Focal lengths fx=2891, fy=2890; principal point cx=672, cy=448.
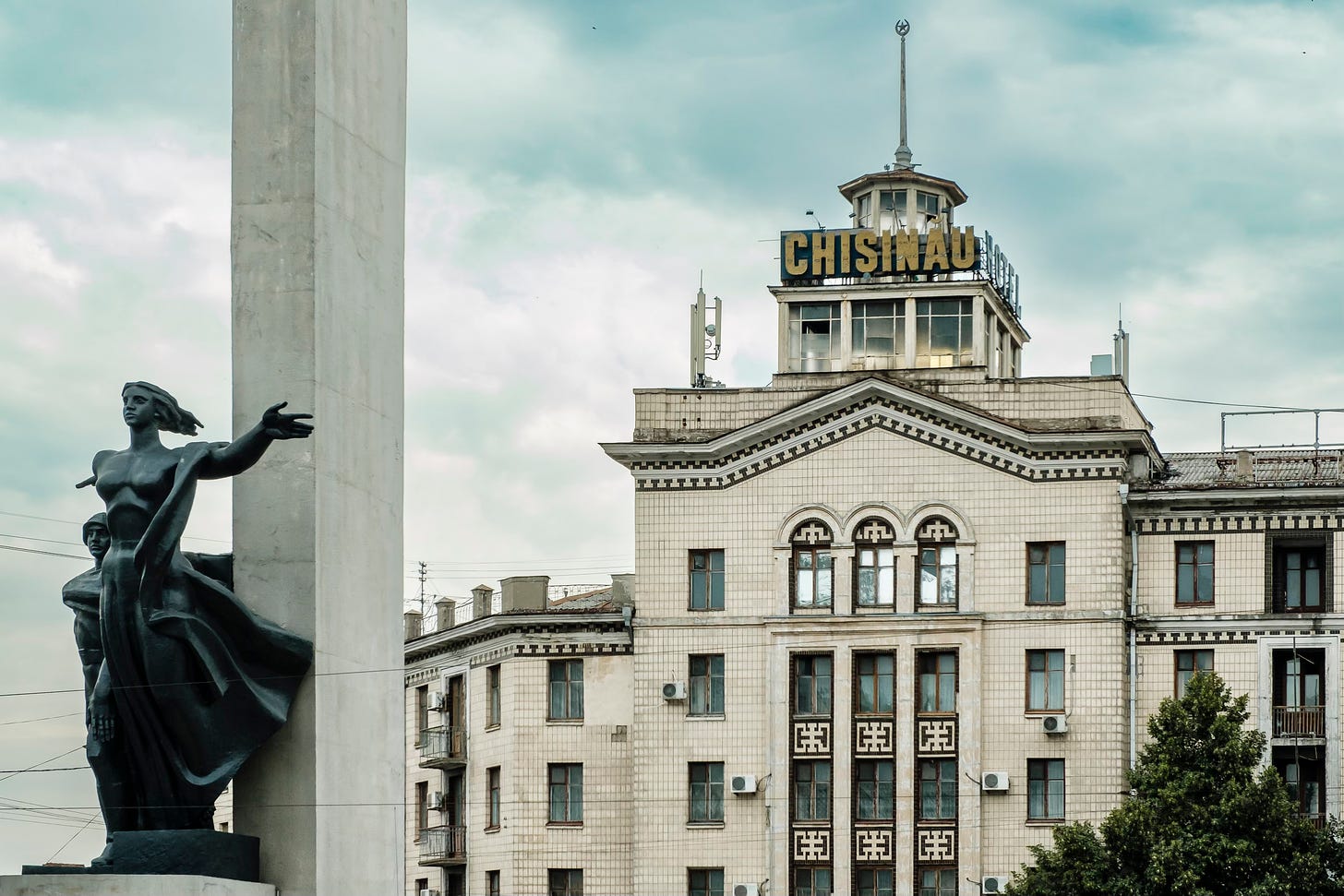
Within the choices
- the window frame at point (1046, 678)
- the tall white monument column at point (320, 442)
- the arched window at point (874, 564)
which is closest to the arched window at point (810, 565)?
the arched window at point (874, 564)

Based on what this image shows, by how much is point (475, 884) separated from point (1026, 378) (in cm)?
1697

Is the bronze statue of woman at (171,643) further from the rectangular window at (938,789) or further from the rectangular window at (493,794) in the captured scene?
the rectangular window at (493,794)

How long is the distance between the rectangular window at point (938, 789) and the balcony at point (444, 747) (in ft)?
37.8

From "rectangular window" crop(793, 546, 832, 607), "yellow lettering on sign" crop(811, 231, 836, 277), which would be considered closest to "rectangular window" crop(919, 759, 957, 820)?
"rectangular window" crop(793, 546, 832, 607)

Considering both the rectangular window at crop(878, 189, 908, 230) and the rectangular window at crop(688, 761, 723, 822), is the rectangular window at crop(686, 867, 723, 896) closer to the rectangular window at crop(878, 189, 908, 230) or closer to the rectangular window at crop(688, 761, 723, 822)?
the rectangular window at crop(688, 761, 723, 822)

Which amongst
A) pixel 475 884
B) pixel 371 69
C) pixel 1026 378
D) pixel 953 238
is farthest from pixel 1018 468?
pixel 371 69

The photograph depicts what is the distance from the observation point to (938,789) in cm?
6116

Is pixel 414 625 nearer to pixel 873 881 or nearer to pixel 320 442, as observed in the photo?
pixel 873 881

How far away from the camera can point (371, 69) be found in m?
24.4

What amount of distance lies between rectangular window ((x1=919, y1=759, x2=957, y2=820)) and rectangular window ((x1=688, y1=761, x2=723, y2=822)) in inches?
176

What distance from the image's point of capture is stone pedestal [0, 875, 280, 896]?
2148 centimetres

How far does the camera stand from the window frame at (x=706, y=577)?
6322 cm

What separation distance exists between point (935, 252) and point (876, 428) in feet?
18.6

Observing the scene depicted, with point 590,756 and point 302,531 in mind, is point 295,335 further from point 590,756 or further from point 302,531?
point 590,756
